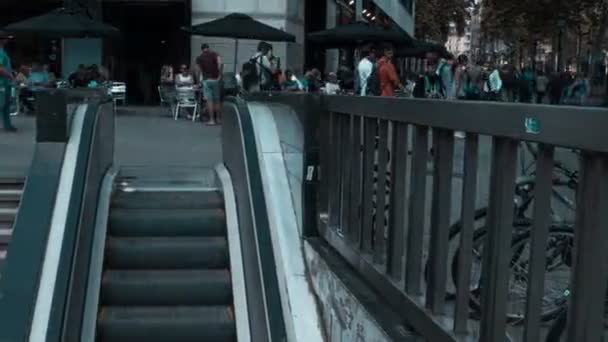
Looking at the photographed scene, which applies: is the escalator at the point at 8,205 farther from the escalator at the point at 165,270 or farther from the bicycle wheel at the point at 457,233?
the bicycle wheel at the point at 457,233

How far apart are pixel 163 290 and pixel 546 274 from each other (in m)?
5.04

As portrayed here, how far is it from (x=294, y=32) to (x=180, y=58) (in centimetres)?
322

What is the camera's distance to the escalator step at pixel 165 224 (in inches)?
370

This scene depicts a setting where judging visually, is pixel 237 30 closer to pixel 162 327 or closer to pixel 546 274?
pixel 162 327

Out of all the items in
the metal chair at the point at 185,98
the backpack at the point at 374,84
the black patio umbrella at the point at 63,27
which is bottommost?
the metal chair at the point at 185,98

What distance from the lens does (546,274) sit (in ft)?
13.0

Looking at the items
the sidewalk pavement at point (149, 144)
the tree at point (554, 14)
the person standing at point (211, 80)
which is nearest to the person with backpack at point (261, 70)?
the person standing at point (211, 80)

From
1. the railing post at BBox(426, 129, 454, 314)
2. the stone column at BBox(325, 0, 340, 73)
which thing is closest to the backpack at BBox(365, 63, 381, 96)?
the railing post at BBox(426, 129, 454, 314)

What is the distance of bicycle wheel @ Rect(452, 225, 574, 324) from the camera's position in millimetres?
3943

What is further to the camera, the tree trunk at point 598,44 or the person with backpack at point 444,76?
the tree trunk at point 598,44

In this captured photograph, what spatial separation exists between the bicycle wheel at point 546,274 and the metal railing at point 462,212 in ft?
0.05

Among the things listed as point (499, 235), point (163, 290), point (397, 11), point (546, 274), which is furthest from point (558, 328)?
point (397, 11)

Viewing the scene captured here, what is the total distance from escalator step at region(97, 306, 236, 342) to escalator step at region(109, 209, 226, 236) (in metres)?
1.17

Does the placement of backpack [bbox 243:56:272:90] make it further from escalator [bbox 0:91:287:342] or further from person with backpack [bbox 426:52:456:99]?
escalator [bbox 0:91:287:342]
